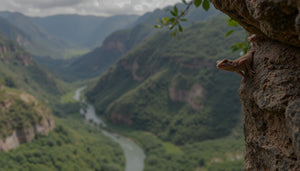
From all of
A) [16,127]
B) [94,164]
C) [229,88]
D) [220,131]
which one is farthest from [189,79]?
[16,127]

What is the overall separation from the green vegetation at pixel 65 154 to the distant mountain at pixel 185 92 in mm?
18389

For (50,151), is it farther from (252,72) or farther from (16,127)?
(252,72)

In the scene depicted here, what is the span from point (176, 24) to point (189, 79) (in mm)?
75275

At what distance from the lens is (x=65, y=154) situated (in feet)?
173

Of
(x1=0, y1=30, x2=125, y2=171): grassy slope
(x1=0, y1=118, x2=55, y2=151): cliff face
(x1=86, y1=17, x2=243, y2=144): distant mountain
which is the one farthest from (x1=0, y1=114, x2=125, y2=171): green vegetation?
(x1=86, y1=17, x2=243, y2=144): distant mountain

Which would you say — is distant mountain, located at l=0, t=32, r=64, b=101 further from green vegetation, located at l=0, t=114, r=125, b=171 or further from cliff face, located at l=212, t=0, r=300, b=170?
cliff face, located at l=212, t=0, r=300, b=170

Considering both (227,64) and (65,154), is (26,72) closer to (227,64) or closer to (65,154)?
(65,154)

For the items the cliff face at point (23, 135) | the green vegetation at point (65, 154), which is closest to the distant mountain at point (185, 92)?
the green vegetation at point (65, 154)

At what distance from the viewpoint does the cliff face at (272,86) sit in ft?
9.42

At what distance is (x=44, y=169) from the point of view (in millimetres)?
44812

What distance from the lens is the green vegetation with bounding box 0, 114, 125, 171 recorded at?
42578 millimetres

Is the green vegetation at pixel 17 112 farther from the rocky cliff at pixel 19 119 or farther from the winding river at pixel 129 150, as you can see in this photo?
the winding river at pixel 129 150

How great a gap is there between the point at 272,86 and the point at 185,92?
7595 cm

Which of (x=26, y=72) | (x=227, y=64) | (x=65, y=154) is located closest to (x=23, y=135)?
(x=65, y=154)
